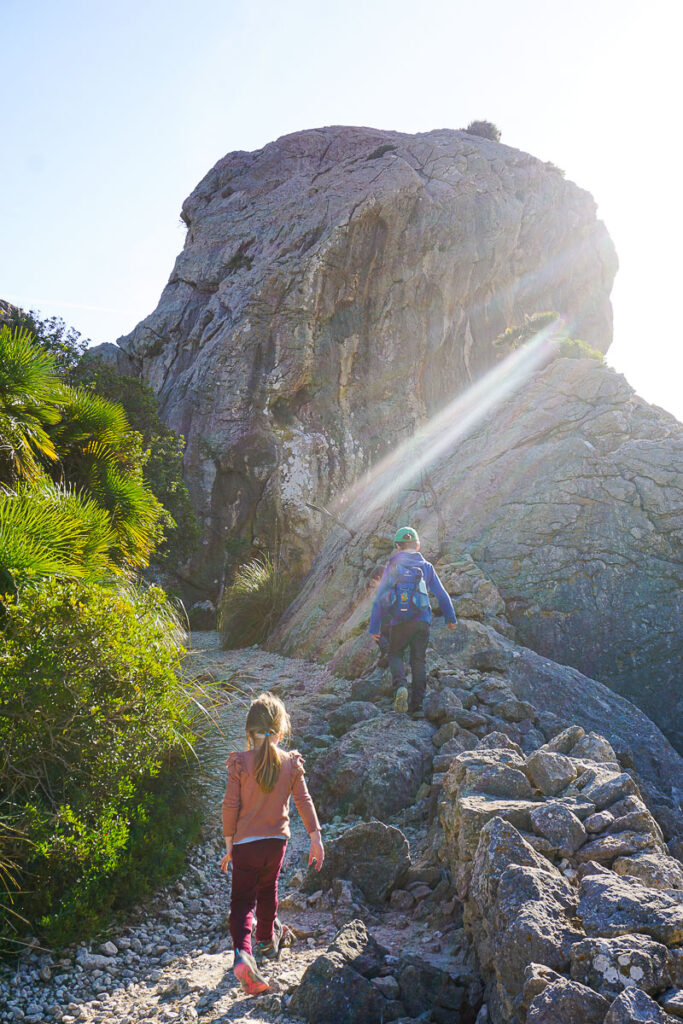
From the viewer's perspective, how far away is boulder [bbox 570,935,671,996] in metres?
2.92

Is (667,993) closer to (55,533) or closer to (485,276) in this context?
(55,533)

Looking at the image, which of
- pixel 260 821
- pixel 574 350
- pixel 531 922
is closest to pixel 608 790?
pixel 531 922

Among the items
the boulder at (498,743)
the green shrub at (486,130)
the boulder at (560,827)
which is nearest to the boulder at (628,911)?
the boulder at (560,827)

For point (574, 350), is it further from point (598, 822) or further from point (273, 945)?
point (273, 945)

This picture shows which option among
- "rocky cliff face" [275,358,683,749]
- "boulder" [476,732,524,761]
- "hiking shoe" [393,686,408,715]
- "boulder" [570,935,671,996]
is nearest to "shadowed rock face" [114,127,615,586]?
"rocky cliff face" [275,358,683,749]

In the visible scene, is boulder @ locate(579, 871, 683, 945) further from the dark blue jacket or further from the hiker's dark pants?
the dark blue jacket

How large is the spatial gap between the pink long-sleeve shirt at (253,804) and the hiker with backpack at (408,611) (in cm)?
337

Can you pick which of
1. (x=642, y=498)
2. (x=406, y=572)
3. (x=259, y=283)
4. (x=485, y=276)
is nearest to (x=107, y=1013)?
(x=406, y=572)

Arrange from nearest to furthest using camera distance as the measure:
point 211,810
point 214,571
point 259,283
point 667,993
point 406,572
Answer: point 667,993, point 211,810, point 406,572, point 214,571, point 259,283

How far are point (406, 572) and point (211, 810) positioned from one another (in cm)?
316

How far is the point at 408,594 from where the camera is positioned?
310 inches

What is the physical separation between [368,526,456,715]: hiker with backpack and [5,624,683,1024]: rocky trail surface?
0.40 meters

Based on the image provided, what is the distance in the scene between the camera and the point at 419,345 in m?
21.3

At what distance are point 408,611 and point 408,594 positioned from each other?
18cm
